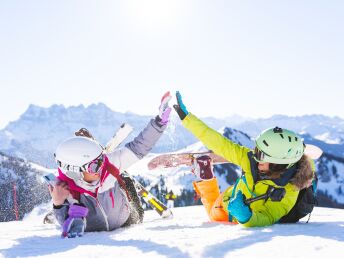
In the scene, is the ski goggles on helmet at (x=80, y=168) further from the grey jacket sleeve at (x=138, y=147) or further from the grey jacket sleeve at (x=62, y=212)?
the grey jacket sleeve at (x=138, y=147)

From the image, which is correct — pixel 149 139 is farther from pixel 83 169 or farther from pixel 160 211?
pixel 160 211

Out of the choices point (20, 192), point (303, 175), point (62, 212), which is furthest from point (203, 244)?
point (20, 192)

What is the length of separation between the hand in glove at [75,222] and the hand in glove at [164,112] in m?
1.90

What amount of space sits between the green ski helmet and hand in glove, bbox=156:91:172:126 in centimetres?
172

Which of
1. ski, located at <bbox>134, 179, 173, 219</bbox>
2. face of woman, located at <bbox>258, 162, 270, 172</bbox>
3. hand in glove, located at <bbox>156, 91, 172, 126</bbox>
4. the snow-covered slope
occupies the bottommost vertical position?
the snow-covered slope

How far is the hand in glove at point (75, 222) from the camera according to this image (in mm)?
5707

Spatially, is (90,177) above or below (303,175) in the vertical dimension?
above

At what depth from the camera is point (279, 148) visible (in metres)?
5.79

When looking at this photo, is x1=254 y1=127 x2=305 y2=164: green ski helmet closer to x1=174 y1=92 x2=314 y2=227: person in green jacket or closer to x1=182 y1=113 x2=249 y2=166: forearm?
x1=174 y1=92 x2=314 y2=227: person in green jacket

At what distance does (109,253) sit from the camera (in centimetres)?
412

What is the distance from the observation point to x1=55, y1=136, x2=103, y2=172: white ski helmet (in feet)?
19.5

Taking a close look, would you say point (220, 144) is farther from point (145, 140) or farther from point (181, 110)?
point (145, 140)

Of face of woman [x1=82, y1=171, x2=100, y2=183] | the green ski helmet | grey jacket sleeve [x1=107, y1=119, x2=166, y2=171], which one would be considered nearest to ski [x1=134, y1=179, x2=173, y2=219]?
grey jacket sleeve [x1=107, y1=119, x2=166, y2=171]

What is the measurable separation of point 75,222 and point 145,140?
180 centimetres
